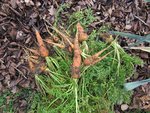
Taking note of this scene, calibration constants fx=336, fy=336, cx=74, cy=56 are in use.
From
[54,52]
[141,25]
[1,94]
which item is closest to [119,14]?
[141,25]

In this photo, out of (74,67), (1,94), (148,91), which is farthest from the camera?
(148,91)

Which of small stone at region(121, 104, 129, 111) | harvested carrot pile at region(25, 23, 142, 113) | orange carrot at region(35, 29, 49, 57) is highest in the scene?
orange carrot at region(35, 29, 49, 57)

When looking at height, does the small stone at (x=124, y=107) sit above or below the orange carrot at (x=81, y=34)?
below

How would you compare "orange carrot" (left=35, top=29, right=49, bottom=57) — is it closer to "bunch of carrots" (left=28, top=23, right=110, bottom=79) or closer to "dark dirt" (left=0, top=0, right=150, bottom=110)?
"bunch of carrots" (left=28, top=23, right=110, bottom=79)

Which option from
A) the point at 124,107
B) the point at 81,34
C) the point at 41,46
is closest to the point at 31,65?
the point at 41,46

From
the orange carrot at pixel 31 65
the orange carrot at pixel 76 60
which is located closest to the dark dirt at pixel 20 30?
the orange carrot at pixel 31 65

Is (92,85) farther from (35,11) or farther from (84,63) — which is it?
(35,11)

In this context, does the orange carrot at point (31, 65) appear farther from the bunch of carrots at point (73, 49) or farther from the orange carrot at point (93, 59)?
the orange carrot at point (93, 59)

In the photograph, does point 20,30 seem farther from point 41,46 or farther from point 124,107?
point 124,107

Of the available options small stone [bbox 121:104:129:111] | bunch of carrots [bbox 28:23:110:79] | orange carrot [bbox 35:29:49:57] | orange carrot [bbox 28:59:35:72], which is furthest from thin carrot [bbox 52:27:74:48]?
small stone [bbox 121:104:129:111]

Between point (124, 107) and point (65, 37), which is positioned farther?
point (124, 107)

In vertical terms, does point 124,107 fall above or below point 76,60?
below
